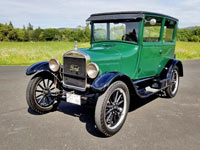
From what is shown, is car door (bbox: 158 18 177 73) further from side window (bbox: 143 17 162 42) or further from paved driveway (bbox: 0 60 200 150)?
paved driveway (bbox: 0 60 200 150)

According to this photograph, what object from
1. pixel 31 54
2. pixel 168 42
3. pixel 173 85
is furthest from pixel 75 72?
pixel 31 54

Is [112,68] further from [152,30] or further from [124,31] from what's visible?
[152,30]

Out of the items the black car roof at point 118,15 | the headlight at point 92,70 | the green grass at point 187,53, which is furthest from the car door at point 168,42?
the green grass at point 187,53

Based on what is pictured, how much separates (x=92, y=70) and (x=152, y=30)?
6.74 feet

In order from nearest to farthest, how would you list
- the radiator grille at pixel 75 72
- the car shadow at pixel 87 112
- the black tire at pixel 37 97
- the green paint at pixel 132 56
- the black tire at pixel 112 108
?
the black tire at pixel 112 108
the car shadow at pixel 87 112
the radiator grille at pixel 75 72
the green paint at pixel 132 56
the black tire at pixel 37 97

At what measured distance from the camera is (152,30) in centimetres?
442

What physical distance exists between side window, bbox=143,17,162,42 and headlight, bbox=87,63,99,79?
1544 millimetres

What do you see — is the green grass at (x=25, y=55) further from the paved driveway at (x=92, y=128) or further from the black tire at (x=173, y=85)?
the black tire at (x=173, y=85)

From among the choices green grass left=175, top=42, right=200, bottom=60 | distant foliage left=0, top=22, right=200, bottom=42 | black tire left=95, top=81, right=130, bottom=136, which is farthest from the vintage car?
distant foliage left=0, top=22, right=200, bottom=42

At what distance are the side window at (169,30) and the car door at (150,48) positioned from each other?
379mm

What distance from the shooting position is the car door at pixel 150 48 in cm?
416

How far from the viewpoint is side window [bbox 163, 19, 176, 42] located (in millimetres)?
4906

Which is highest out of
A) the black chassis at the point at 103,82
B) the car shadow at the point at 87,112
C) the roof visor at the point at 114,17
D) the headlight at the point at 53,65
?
the roof visor at the point at 114,17

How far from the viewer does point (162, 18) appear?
179 inches
